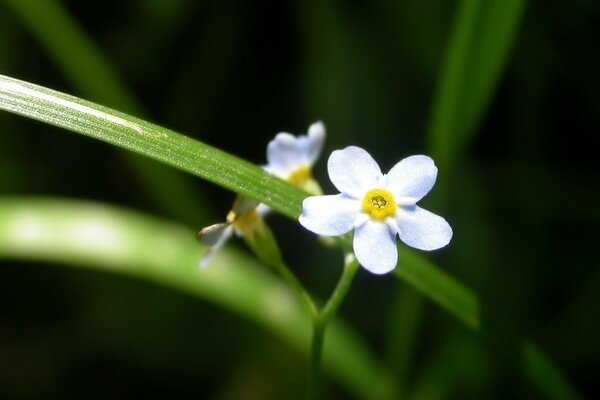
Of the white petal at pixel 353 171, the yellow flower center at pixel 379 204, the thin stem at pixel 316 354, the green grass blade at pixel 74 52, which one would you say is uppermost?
the white petal at pixel 353 171

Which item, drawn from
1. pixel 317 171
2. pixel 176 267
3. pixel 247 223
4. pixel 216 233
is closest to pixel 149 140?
pixel 216 233

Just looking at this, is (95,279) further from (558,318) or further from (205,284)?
(558,318)

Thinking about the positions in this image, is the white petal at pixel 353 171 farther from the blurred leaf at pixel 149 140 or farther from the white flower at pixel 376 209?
the blurred leaf at pixel 149 140

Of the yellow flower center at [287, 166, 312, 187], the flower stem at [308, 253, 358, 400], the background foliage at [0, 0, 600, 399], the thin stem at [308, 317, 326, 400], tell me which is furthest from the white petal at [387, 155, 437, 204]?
the background foliage at [0, 0, 600, 399]

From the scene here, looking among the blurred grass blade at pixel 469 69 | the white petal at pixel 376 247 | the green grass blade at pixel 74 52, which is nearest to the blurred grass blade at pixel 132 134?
the white petal at pixel 376 247

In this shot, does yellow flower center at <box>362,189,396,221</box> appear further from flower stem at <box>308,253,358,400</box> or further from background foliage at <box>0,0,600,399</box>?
background foliage at <box>0,0,600,399</box>
